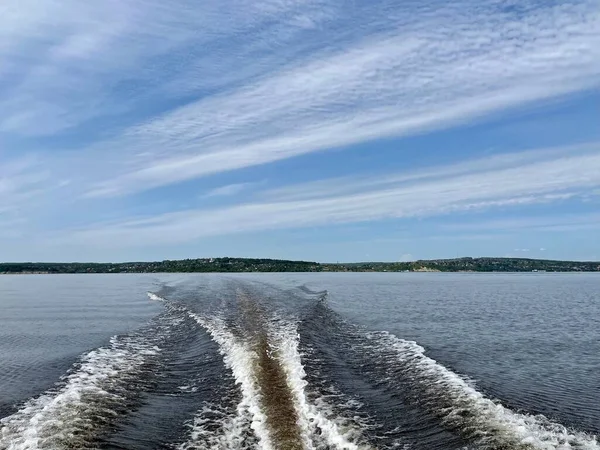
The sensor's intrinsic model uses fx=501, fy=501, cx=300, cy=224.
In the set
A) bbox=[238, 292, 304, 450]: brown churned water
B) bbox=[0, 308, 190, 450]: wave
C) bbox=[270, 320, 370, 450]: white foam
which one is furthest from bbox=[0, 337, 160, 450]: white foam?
bbox=[270, 320, 370, 450]: white foam

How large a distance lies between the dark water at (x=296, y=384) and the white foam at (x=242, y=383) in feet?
0.18

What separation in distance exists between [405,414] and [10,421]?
30.4 feet

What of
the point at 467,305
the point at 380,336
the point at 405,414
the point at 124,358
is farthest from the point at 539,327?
the point at 124,358

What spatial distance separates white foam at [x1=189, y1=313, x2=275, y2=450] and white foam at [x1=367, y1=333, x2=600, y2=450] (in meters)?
4.45

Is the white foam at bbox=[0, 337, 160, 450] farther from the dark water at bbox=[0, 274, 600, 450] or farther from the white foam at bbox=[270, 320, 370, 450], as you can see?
the white foam at bbox=[270, 320, 370, 450]

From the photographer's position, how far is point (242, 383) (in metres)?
14.5

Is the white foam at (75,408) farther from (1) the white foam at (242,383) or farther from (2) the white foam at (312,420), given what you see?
(2) the white foam at (312,420)

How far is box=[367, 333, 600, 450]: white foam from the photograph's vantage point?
10422mm

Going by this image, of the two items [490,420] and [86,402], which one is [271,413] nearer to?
[86,402]

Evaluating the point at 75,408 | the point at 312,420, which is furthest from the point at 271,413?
the point at 75,408

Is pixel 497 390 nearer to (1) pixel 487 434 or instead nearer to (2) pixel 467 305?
(1) pixel 487 434

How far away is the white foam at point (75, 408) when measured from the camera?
10273 millimetres

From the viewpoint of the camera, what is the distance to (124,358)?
18.6 meters

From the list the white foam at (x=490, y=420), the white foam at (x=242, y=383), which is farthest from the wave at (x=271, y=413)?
the white foam at (x=490, y=420)
